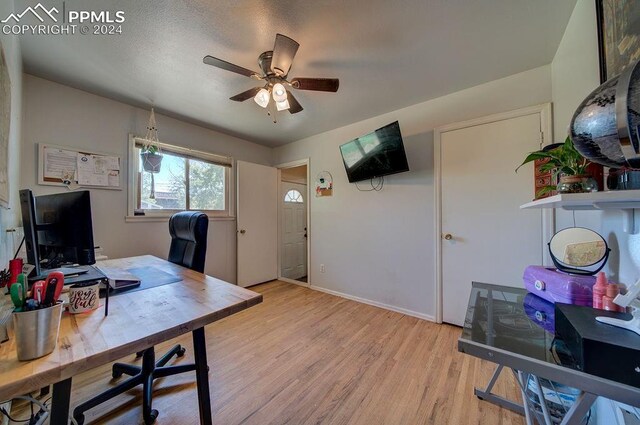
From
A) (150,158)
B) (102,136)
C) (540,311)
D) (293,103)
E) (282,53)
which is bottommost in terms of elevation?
(540,311)

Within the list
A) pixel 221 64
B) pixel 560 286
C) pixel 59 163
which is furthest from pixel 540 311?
pixel 59 163

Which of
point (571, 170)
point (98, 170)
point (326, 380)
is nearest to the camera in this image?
point (571, 170)

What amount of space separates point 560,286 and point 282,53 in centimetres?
187

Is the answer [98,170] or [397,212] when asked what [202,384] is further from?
[98,170]

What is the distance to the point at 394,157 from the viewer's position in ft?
7.76

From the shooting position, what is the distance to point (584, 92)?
128 centimetres


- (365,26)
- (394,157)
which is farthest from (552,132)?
(365,26)

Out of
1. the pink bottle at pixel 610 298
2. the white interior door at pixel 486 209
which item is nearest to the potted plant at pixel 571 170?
the pink bottle at pixel 610 298

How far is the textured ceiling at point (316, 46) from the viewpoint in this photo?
1332mm

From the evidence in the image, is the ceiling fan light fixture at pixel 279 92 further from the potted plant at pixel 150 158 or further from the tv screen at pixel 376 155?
the potted plant at pixel 150 158

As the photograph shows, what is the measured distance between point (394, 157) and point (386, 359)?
1848mm

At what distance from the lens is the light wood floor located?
4.20ft

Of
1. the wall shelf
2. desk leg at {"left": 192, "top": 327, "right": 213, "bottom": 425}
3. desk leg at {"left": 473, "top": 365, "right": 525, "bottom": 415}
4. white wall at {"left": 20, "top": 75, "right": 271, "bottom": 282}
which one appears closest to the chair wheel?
desk leg at {"left": 192, "top": 327, "right": 213, "bottom": 425}
